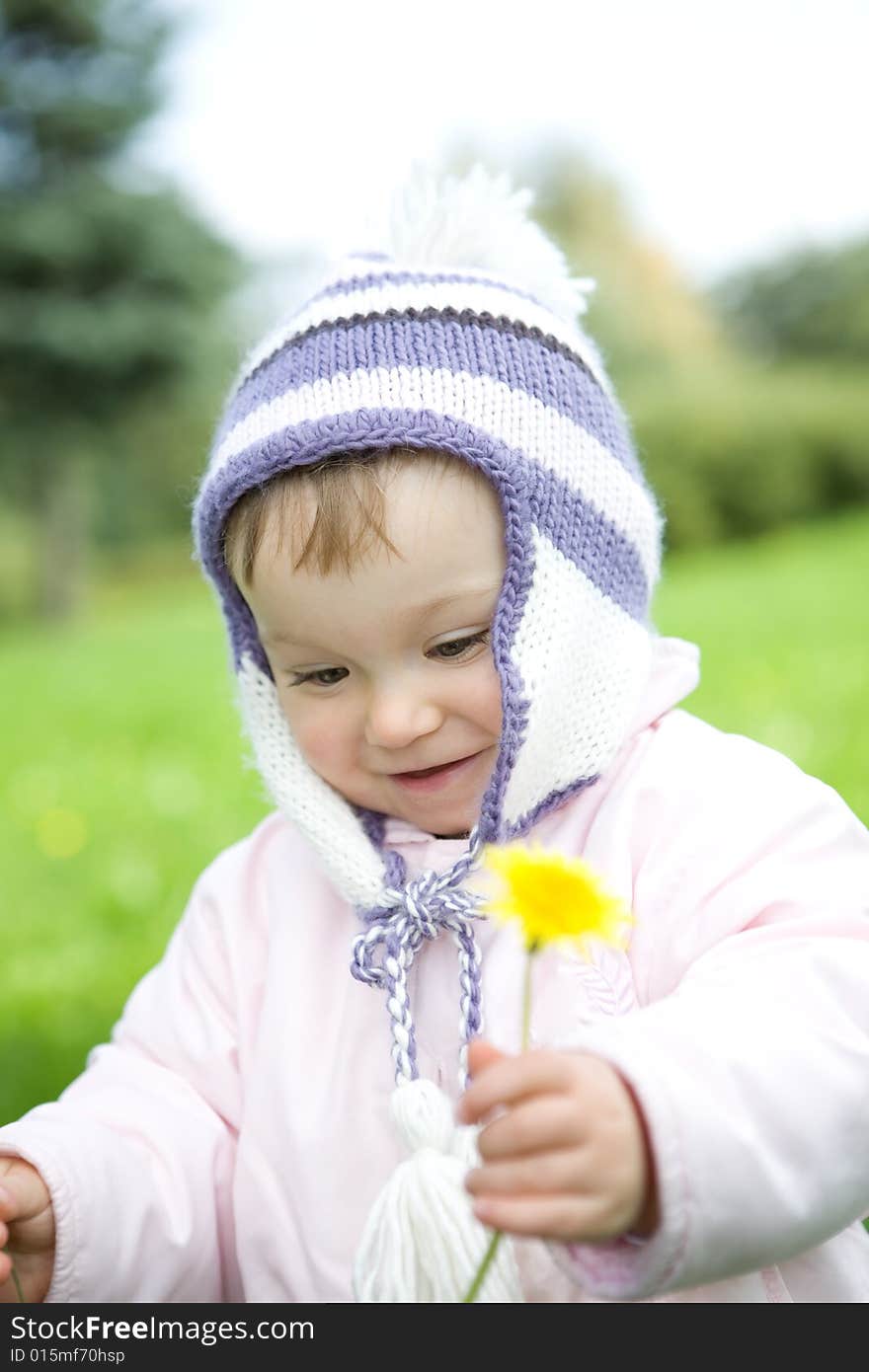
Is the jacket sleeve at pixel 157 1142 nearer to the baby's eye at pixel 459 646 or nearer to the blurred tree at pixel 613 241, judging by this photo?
the baby's eye at pixel 459 646

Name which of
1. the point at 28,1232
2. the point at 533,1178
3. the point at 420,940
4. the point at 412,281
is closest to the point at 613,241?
the point at 412,281

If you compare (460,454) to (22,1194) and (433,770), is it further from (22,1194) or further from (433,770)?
(22,1194)

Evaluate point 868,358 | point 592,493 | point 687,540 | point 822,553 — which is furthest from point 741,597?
point 868,358

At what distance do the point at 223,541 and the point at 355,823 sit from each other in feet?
1.19

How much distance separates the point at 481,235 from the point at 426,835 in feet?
2.45

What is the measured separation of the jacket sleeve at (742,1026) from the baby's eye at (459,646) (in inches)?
9.5

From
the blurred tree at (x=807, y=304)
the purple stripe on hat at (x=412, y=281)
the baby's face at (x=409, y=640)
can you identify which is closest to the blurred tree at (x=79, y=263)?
the blurred tree at (x=807, y=304)

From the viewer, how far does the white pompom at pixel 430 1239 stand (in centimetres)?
115

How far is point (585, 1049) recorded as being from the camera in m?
1.01

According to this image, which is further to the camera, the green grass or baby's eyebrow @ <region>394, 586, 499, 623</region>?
the green grass

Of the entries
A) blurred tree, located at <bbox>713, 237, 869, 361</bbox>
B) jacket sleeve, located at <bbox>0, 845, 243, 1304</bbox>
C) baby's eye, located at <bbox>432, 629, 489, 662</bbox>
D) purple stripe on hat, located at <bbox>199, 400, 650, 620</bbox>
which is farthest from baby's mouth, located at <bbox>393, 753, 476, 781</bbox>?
blurred tree, located at <bbox>713, 237, 869, 361</bbox>

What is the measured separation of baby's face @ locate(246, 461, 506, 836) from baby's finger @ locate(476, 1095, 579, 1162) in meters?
0.51

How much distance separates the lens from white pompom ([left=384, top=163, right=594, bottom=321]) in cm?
167

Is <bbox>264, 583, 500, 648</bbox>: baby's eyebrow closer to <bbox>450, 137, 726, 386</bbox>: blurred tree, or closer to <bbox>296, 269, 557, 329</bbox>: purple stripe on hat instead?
<bbox>296, 269, 557, 329</bbox>: purple stripe on hat
